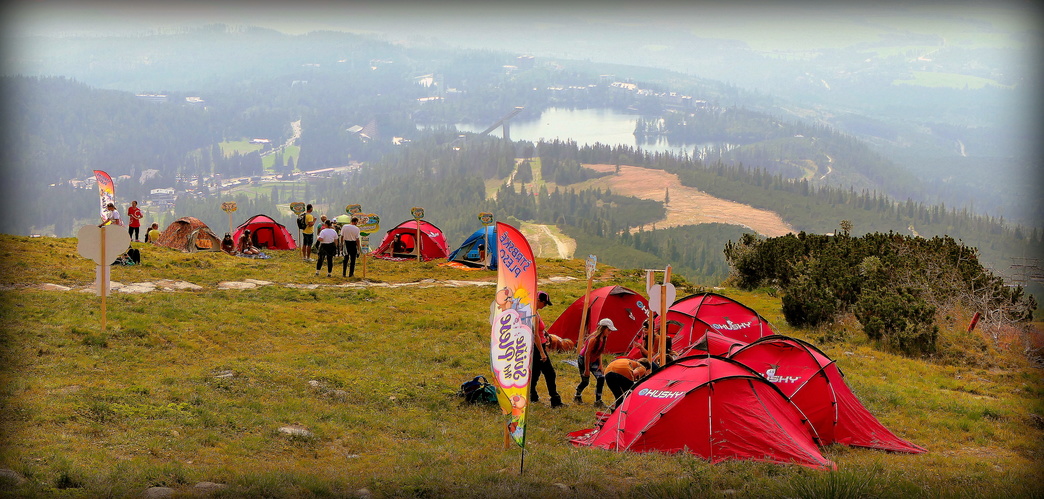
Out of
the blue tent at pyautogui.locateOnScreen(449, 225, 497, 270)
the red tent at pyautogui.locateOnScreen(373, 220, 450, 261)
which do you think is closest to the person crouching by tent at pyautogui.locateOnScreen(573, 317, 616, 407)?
the blue tent at pyautogui.locateOnScreen(449, 225, 497, 270)

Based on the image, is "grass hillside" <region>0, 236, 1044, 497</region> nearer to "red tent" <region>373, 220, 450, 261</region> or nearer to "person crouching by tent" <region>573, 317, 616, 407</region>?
"person crouching by tent" <region>573, 317, 616, 407</region>

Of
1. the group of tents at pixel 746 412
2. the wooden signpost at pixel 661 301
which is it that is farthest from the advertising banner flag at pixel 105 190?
the group of tents at pixel 746 412

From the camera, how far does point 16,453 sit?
8359 mm

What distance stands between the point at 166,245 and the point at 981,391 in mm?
29450

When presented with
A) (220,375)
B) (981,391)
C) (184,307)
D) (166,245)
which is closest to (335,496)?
(220,375)

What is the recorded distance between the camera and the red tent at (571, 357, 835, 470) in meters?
10.6

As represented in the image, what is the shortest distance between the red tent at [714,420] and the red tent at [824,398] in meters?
1.02

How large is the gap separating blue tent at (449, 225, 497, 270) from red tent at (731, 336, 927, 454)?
19467 millimetres

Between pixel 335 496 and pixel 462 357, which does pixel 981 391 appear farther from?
pixel 335 496

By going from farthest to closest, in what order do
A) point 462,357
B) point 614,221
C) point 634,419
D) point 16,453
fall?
point 614,221
point 462,357
point 634,419
point 16,453

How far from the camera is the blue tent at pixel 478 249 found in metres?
31.9

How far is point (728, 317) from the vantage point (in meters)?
19.0

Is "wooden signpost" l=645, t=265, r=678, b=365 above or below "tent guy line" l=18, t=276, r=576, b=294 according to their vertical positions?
above

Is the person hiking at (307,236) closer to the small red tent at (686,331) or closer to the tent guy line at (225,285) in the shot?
the tent guy line at (225,285)
